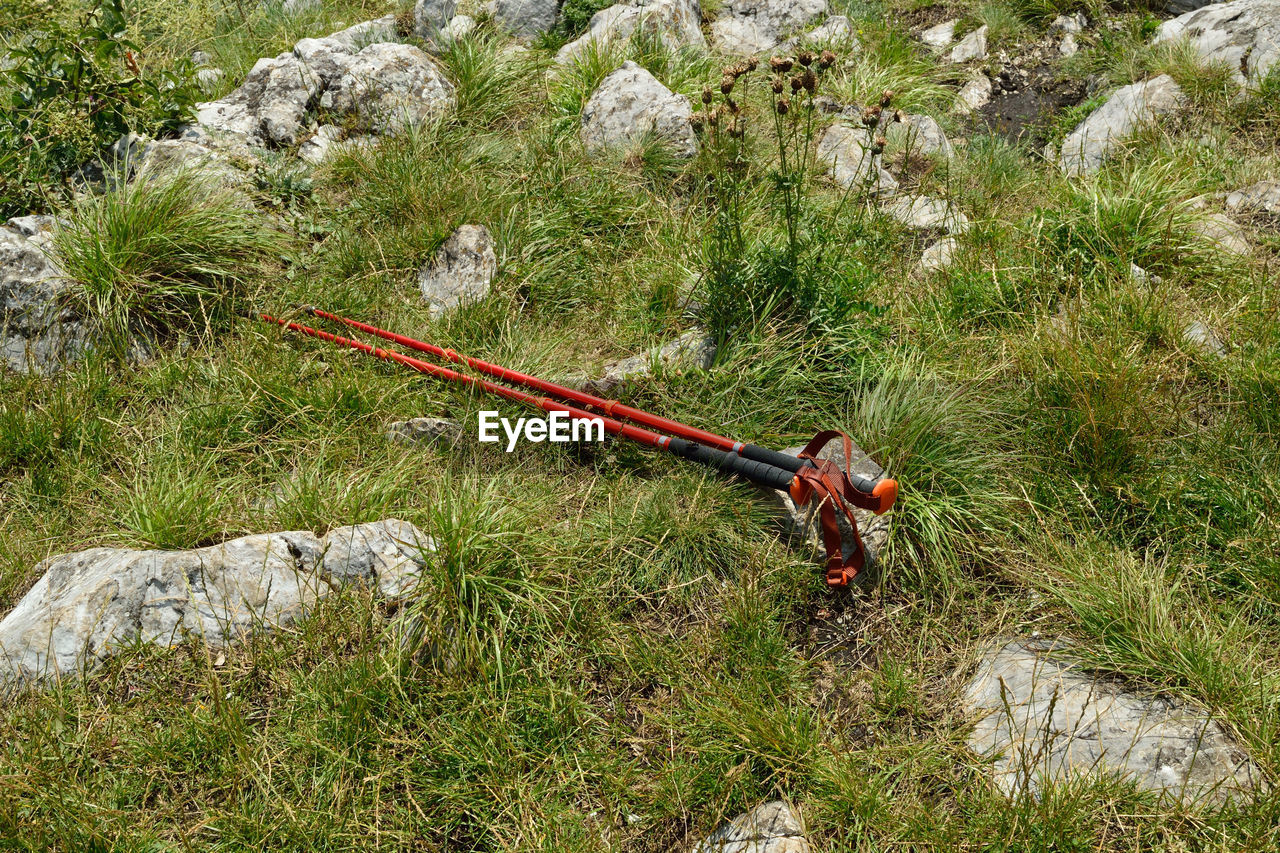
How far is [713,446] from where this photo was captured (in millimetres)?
4027

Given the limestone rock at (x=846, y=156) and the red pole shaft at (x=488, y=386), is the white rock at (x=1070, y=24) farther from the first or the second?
the red pole shaft at (x=488, y=386)

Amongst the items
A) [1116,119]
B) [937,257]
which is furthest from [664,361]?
[1116,119]

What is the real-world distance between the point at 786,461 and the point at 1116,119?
382 centimetres

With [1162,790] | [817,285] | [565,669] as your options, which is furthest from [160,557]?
[1162,790]

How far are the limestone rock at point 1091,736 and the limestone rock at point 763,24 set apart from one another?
17.4 feet

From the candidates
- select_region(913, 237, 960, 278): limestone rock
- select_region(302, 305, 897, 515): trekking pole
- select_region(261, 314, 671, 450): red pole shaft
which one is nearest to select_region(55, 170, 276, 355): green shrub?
select_region(261, 314, 671, 450): red pole shaft

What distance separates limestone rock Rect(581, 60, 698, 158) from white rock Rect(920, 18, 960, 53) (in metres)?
2.47

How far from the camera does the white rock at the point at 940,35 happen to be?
7.17 metres

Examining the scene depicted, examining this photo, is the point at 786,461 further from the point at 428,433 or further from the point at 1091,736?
the point at 428,433

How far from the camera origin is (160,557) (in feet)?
11.6

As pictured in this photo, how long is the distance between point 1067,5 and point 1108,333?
3.98 metres

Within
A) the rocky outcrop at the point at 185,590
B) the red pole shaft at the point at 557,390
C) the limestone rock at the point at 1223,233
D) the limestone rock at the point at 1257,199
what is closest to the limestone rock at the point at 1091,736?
the red pole shaft at the point at 557,390

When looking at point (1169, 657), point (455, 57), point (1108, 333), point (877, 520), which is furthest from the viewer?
point (455, 57)

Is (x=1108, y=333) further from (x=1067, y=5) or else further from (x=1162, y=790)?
(x=1067, y=5)
